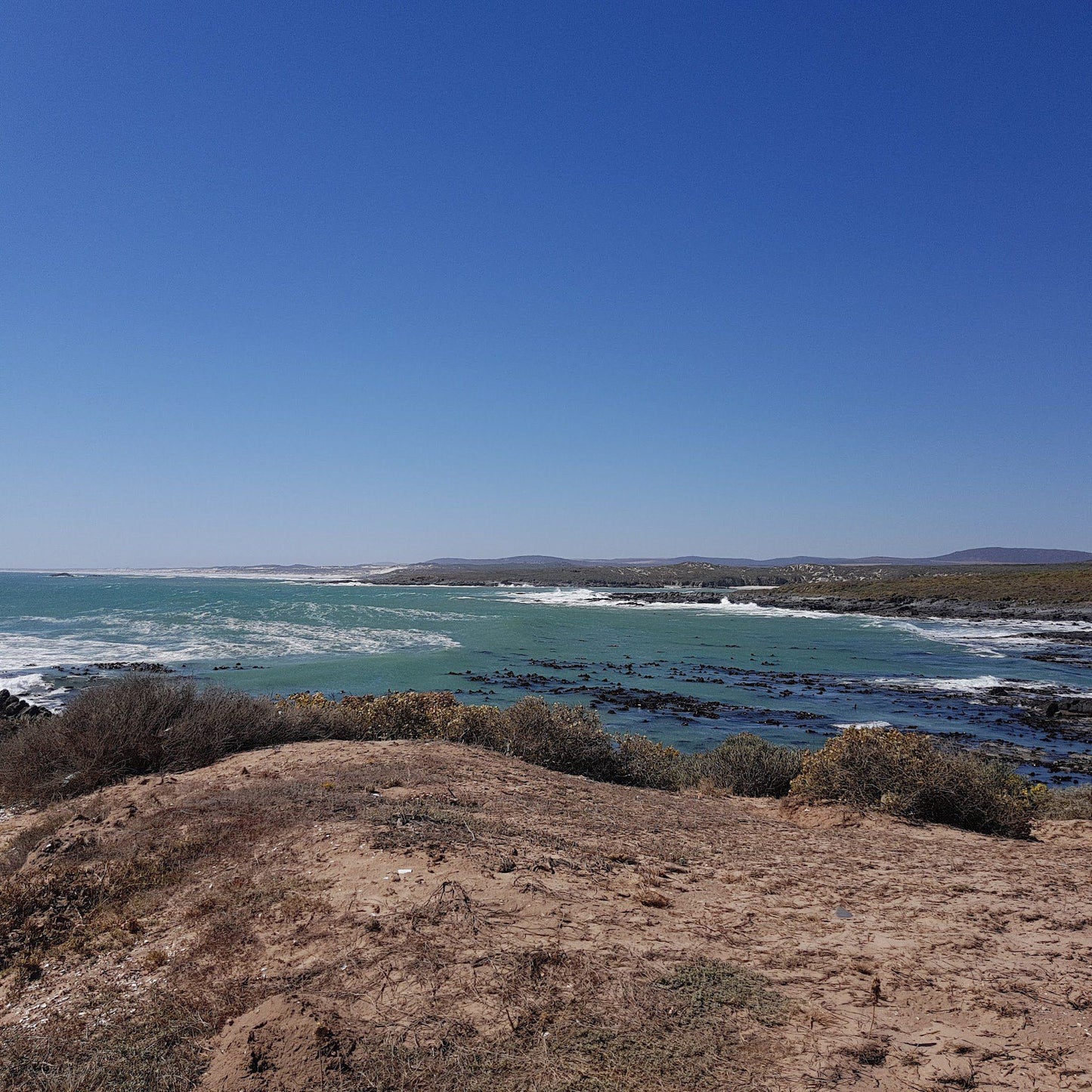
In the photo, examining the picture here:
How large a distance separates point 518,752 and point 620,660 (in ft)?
76.1

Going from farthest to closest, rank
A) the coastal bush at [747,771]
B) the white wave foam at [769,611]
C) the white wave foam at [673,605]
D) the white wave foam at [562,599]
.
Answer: the white wave foam at [562,599] < the white wave foam at [673,605] < the white wave foam at [769,611] < the coastal bush at [747,771]

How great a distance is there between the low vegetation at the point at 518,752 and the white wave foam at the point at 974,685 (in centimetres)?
1569

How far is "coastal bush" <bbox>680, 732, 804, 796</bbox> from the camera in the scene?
1237cm

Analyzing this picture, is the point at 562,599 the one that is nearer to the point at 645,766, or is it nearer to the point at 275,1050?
the point at 645,766

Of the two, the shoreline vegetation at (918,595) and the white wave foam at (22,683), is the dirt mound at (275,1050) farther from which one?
the shoreline vegetation at (918,595)

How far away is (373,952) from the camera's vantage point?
4.56 metres

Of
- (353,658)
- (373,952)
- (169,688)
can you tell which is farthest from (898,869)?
(353,658)

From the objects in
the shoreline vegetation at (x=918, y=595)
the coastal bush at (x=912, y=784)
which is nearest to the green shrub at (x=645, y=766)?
the coastal bush at (x=912, y=784)

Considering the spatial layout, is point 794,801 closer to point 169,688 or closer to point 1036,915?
point 1036,915

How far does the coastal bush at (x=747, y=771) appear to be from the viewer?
12.4m

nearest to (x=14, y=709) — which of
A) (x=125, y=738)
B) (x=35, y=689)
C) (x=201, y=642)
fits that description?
(x=35, y=689)

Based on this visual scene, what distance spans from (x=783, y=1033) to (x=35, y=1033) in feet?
14.3

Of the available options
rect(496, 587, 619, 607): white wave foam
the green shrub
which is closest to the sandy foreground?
the green shrub

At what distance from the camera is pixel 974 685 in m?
27.8
